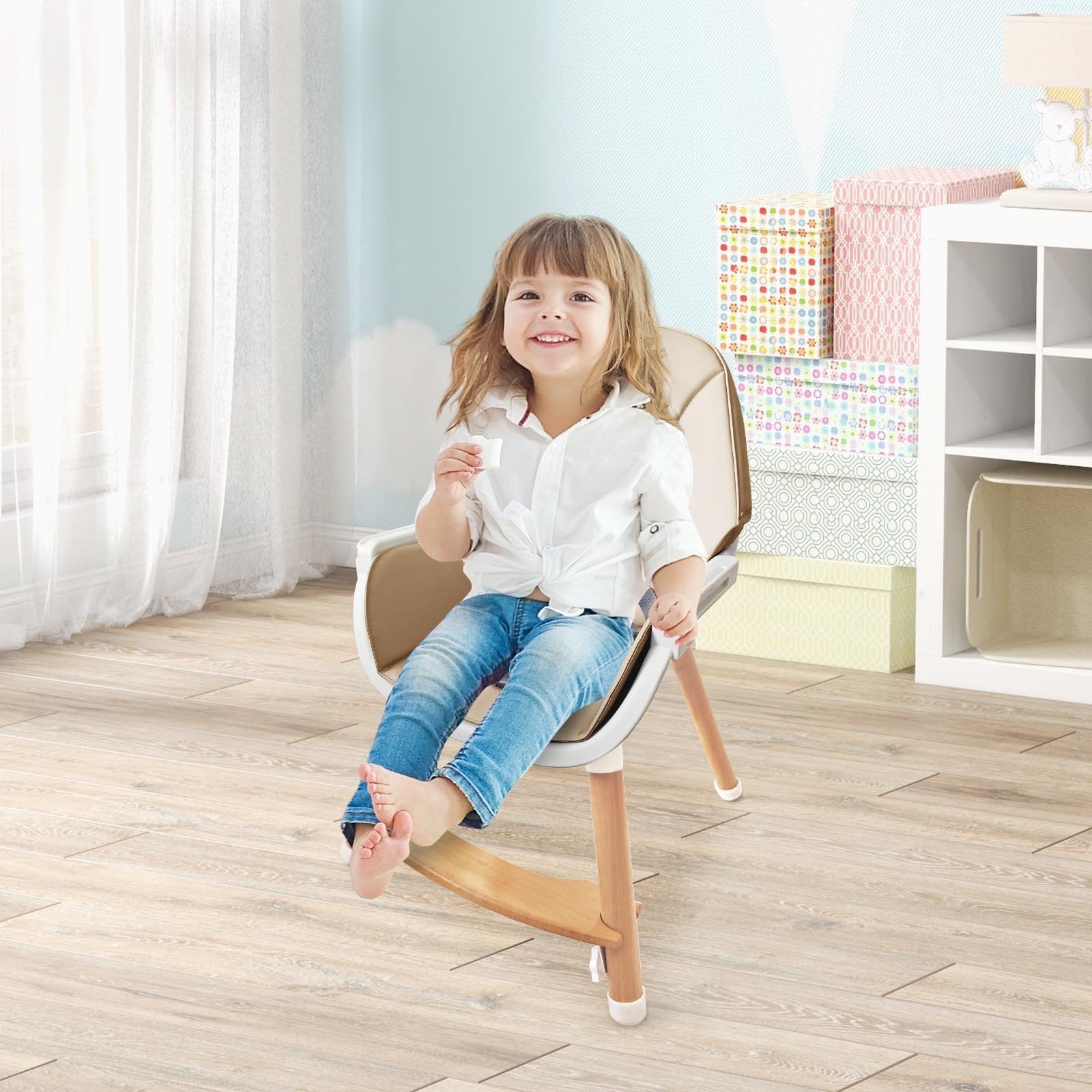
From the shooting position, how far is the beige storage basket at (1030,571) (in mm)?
3184

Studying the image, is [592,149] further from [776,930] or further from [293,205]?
[776,930]

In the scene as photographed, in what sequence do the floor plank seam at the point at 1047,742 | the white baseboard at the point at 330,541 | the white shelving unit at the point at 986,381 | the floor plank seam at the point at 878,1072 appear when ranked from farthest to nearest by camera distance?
the white baseboard at the point at 330,541 < the white shelving unit at the point at 986,381 < the floor plank seam at the point at 1047,742 < the floor plank seam at the point at 878,1072

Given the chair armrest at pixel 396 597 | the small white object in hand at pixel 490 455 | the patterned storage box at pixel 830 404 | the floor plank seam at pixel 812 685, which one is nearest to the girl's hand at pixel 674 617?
the small white object in hand at pixel 490 455

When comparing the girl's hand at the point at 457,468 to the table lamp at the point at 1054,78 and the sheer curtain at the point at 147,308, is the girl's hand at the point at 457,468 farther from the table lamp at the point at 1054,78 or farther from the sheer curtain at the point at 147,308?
the sheer curtain at the point at 147,308

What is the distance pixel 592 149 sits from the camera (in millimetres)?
3727

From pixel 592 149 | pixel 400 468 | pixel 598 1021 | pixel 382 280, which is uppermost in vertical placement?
pixel 592 149

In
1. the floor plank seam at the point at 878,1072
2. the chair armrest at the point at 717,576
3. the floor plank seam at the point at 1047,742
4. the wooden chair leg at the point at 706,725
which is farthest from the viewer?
the floor plank seam at the point at 1047,742

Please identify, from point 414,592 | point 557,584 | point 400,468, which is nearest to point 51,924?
point 414,592

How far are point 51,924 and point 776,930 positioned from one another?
2.69ft

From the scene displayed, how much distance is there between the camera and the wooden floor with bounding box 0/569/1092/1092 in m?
1.83

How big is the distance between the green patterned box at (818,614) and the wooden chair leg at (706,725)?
2.42 ft

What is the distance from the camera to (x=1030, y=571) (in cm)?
334

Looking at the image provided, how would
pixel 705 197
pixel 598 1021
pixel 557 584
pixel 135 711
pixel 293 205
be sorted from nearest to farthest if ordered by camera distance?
1. pixel 598 1021
2. pixel 557 584
3. pixel 135 711
4. pixel 705 197
5. pixel 293 205

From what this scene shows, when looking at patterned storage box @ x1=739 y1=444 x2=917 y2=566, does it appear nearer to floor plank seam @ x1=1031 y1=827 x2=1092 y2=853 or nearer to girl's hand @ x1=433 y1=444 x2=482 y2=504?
floor plank seam @ x1=1031 y1=827 x2=1092 y2=853
